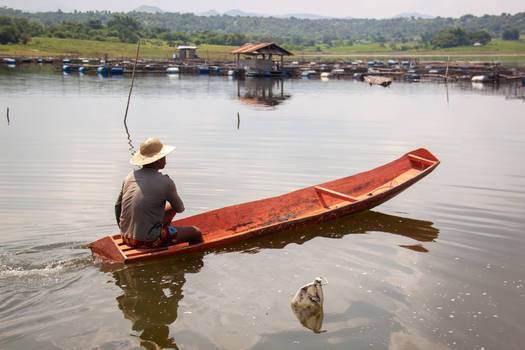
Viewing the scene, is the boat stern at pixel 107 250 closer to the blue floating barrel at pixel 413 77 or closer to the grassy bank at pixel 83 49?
the blue floating barrel at pixel 413 77

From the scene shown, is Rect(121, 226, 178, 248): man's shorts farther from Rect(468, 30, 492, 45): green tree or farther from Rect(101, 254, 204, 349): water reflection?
Rect(468, 30, 492, 45): green tree

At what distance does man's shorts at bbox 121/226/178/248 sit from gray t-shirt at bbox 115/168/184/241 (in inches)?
3.7

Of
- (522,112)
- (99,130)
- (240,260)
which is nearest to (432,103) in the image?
(522,112)

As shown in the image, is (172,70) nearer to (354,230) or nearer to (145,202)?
(354,230)

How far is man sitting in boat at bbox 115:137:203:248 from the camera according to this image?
6.50m

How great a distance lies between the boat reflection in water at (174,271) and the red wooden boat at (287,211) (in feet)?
0.76

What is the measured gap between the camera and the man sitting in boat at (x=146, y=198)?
650 cm

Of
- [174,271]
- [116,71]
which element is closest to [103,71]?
[116,71]

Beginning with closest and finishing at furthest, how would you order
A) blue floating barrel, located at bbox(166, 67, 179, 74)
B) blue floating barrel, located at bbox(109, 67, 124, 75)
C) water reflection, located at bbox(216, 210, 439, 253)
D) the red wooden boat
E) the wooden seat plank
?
the red wooden boat → water reflection, located at bbox(216, 210, 439, 253) → the wooden seat plank → blue floating barrel, located at bbox(109, 67, 124, 75) → blue floating barrel, located at bbox(166, 67, 179, 74)

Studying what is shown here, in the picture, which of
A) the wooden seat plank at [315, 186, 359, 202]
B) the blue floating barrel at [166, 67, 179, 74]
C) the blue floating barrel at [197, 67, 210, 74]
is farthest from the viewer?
the blue floating barrel at [197, 67, 210, 74]

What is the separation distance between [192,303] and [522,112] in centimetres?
2614

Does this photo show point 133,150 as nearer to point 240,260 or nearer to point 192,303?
point 240,260

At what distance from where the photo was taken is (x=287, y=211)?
29.6ft

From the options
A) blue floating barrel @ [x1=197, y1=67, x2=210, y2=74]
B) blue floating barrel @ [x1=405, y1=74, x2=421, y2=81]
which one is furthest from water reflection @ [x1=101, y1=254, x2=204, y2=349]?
blue floating barrel @ [x1=197, y1=67, x2=210, y2=74]
